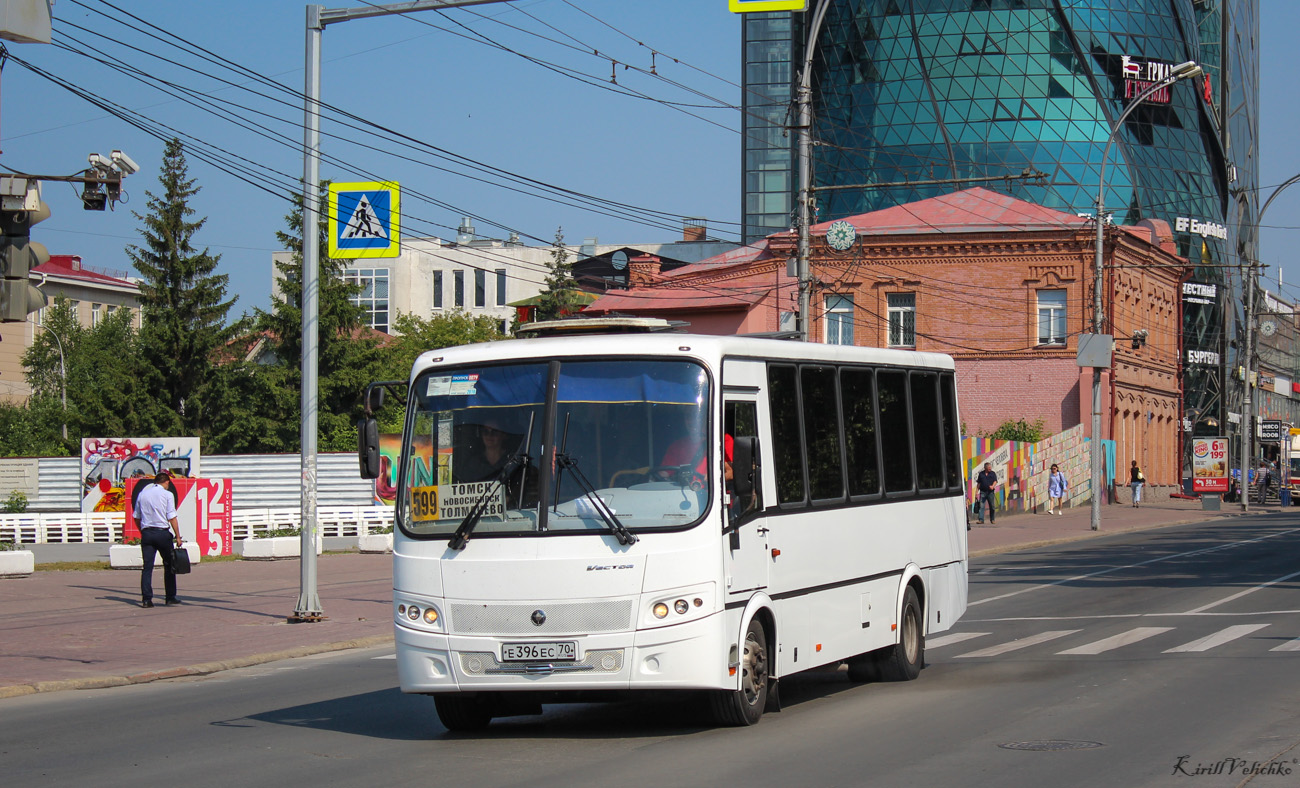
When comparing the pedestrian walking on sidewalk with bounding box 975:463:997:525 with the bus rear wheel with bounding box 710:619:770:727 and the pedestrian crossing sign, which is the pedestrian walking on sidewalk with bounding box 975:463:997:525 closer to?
the pedestrian crossing sign

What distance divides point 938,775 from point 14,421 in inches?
3060

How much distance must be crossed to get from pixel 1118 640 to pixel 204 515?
21.9 meters

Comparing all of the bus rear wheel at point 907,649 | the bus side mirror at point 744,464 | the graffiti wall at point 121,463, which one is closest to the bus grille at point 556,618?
the bus side mirror at point 744,464

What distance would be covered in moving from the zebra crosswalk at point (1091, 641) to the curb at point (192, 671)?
6.45m

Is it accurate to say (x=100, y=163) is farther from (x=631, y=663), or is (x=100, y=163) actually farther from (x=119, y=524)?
(x=119, y=524)

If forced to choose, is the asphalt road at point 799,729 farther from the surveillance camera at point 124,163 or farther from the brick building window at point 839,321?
the brick building window at point 839,321

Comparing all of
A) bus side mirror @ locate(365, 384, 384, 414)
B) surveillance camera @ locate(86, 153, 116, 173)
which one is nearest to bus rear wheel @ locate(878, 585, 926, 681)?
bus side mirror @ locate(365, 384, 384, 414)

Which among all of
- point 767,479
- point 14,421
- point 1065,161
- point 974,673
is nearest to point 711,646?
point 767,479

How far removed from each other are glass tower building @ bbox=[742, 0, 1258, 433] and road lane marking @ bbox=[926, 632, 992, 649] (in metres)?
53.7

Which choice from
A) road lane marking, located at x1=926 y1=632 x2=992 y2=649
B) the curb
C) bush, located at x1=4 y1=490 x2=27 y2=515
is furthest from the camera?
bush, located at x1=4 y1=490 x2=27 y2=515

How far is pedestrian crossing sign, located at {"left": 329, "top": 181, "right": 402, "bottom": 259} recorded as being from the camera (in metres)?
18.7

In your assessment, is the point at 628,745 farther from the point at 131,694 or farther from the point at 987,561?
the point at 987,561

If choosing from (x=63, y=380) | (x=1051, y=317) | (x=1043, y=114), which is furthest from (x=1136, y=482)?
(x=63, y=380)

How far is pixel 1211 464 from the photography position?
61844mm
